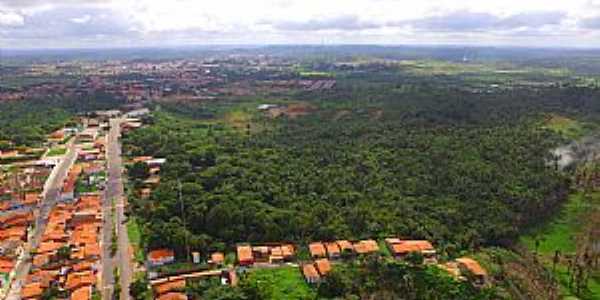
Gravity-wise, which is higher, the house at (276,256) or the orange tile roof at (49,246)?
the house at (276,256)

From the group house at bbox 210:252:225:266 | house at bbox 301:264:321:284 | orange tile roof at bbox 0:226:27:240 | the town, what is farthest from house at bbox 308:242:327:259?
orange tile roof at bbox 0:226:27:240

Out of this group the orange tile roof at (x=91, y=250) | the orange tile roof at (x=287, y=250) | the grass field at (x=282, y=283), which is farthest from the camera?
the orange tile roof at (x=91, y=250)

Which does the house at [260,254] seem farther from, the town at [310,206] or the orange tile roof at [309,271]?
the orange tile roof at [309,271]

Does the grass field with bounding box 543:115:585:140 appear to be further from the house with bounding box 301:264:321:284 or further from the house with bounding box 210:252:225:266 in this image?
the house with bounding box 210:252:225:266

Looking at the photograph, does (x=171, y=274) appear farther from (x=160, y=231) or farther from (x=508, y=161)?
(x=508, y=161)

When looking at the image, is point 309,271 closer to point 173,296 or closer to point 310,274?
point 310,274

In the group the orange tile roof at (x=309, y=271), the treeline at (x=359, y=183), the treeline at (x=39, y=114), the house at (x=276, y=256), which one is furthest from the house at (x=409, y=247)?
the treeline at (x=39, y=114)

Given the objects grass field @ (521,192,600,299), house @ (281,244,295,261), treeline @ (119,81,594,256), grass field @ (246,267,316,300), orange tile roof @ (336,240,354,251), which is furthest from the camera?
treeline @ (119,81,594,256)
